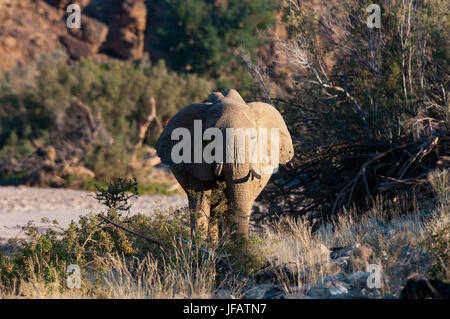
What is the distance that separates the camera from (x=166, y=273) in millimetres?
6035

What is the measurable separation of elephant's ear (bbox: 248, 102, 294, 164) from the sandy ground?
7.38m

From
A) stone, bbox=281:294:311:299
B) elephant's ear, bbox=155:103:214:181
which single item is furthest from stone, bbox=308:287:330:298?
elephant's ear, bbox=155:103:214:181

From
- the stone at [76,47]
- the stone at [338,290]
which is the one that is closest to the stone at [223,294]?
the stone at [338,290]

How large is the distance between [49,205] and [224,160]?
11.5 metres

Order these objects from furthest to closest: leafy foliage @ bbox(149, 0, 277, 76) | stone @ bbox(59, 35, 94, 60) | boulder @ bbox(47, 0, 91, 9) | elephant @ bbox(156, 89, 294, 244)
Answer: boulder @ bbox(47, 0, 91, 9) → stone @ bbox(59, 35, 94, 60) → leafy foliage @ bbox(149, 0, 277, 76) → elephant @ bbox(156, 89, 294, 244)

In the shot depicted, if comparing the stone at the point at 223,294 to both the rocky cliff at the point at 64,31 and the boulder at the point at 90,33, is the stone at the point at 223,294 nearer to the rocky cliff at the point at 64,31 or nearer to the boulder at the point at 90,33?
the rocky cliff at the point at 64,31

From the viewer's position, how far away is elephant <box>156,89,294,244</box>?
675 cm

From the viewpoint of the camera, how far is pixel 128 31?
37.8 metres

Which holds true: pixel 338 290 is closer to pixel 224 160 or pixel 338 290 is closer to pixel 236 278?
pixel 236 278

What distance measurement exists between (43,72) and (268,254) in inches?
846

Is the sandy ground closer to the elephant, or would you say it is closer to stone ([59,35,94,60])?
the elephant

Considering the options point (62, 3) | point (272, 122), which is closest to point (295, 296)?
point (272, 122)
